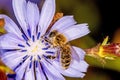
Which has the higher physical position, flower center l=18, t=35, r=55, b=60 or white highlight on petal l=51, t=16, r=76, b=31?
white highlight on petal l=51, t=16, r=76, b=31

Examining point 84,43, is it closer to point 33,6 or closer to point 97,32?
point 97,32

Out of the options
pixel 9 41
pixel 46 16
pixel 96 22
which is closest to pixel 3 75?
pixel 9 41

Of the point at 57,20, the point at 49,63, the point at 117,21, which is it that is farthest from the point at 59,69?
the point at 117,21

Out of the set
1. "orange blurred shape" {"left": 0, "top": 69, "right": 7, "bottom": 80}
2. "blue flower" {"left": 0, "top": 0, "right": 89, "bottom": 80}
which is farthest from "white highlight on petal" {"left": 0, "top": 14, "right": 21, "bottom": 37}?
"orange blurred shape" {"left": 0, "top": 69, "right": 7, "bottom": 80}

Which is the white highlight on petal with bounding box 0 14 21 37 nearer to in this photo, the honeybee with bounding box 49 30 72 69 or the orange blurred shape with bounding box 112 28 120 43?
the honeybee with bounding box 49 30 72 69

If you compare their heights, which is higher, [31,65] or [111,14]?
[111,14]

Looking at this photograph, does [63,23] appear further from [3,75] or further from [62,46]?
[3,75]
